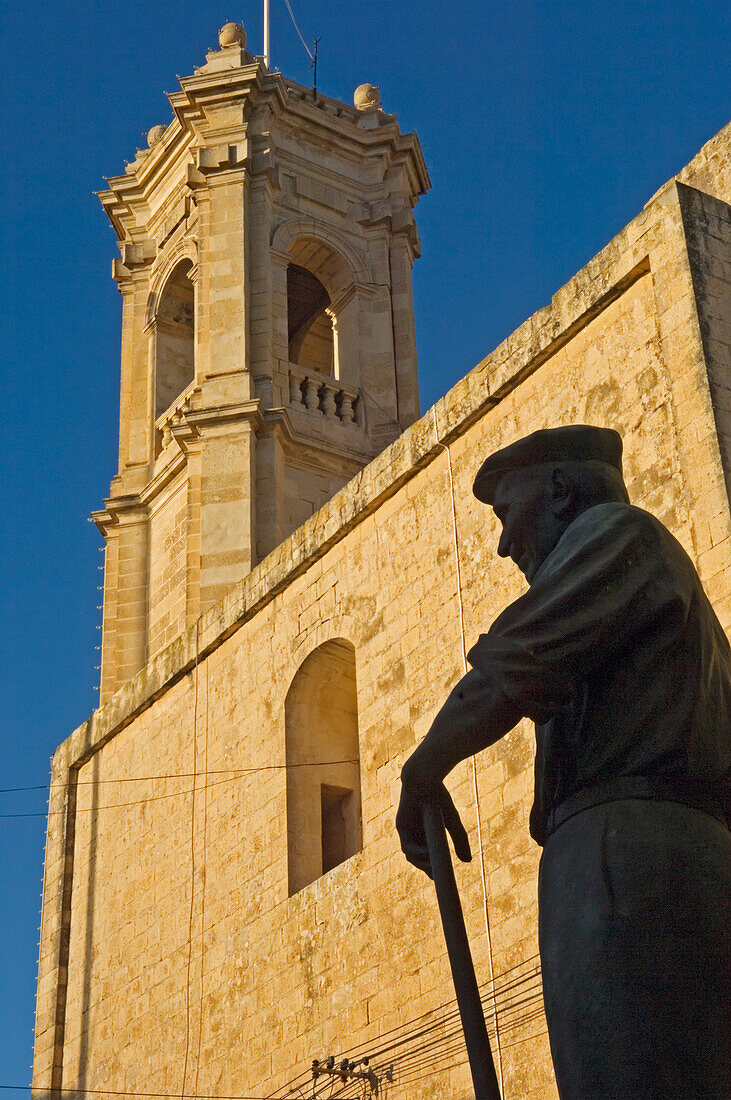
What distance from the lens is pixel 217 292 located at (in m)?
20.4

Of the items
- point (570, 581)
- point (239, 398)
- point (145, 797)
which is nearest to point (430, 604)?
point (145, 797)

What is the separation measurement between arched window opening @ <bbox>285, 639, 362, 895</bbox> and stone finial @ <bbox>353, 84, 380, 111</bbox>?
Answer: 13.1m

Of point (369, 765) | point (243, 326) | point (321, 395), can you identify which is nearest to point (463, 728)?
point (369, 765)

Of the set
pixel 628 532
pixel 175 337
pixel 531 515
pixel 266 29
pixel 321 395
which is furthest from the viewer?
pixel 266 29

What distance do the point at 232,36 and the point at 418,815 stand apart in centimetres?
2076

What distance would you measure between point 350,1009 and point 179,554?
9.91m

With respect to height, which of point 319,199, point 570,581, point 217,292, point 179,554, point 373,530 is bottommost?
point 570,581

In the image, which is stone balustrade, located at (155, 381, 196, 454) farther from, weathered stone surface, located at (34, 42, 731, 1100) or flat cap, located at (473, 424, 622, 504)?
flat cap, located at (473, 424, 622, 504)

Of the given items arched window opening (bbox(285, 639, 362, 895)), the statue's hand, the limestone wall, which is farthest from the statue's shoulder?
arched window opening (bbox(285, 639, 362, 895))

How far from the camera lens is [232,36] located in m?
22.3

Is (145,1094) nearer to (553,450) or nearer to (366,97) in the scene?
(553,450)

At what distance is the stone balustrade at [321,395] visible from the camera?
798 inches

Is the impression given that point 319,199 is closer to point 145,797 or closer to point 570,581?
point 145,797

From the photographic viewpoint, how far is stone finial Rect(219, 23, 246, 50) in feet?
73.3
